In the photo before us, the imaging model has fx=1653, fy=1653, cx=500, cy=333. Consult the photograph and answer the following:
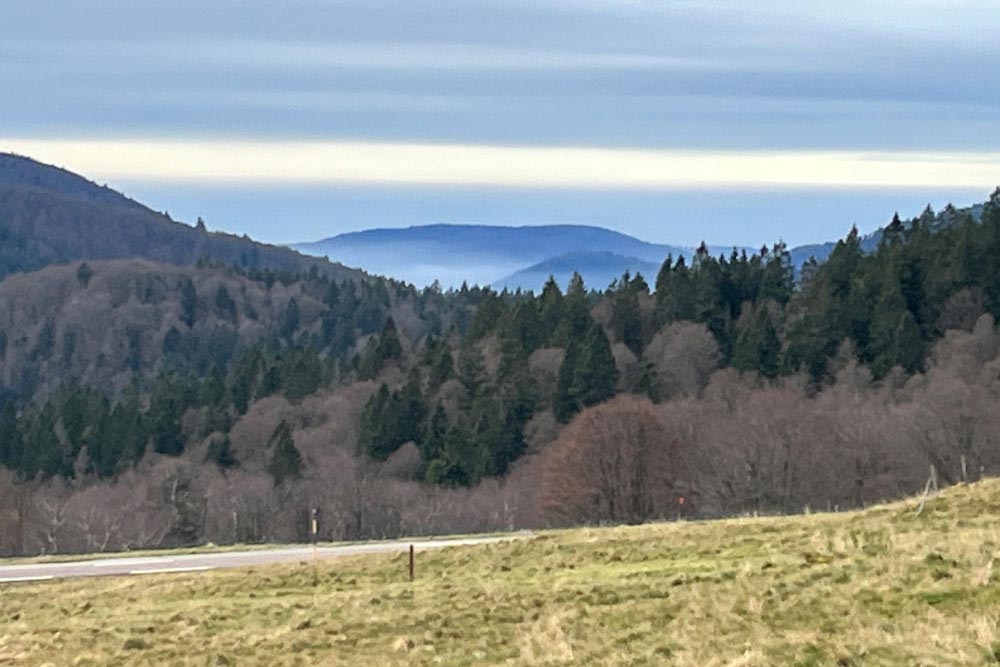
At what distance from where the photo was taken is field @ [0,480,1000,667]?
12.6 metres

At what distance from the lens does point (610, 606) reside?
15039 millimetres

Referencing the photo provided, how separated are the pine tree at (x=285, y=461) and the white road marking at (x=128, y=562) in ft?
217

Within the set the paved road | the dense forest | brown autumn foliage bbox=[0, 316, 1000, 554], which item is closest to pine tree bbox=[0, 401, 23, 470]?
the dense forest

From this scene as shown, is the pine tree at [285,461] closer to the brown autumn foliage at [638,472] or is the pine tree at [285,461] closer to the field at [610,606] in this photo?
the brown autumn foliage at [638,472]

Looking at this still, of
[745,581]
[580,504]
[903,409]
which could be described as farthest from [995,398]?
[745,581]

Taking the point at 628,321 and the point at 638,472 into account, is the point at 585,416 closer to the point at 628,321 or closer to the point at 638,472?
the point at 638,472

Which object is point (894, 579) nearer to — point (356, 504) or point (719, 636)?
point (719, 636)

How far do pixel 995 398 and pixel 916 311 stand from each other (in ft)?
77.2

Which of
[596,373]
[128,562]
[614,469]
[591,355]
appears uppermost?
[591,355]

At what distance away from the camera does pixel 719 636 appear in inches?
511

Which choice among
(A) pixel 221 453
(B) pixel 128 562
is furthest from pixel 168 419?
(B) pixel 128 562

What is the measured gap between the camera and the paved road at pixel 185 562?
84.9 ft

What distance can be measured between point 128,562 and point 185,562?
1195 mm

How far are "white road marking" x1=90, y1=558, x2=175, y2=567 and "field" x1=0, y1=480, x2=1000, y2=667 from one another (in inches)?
248
